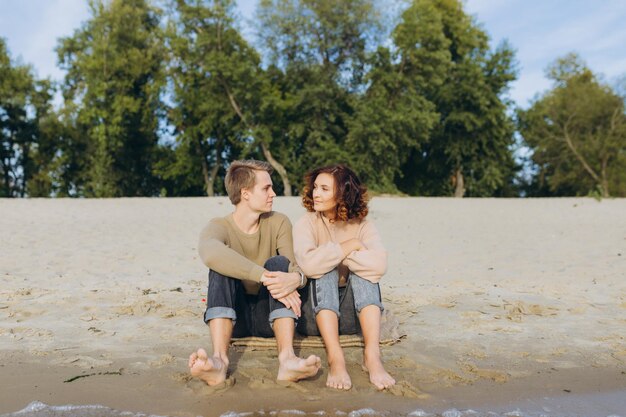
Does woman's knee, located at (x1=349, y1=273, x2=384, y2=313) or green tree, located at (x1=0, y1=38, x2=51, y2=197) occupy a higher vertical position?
green tree, located at (x1=0, y1=38, x2=51, y2=197)

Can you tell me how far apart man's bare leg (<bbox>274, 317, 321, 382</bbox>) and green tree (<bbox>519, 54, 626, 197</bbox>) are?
3239 cm

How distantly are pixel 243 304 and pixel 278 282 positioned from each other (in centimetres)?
56

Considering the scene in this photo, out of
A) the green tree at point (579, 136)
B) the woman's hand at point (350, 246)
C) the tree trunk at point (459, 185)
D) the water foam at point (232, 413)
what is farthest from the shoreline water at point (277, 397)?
the green tree at point (579, 136)

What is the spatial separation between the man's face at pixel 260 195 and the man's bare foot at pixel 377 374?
1.12 m

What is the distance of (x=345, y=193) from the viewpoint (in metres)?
3.82

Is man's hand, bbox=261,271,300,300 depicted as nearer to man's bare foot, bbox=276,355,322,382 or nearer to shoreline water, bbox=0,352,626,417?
man's bare foot, bbox=276,355,322,382

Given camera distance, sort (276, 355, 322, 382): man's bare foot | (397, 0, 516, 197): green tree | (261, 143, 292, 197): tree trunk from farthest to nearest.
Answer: (397, 0, 516, 197): green tree → (261, 143, 292, 197): tree trunk → (276, 355, 322, 382): man's bare foot

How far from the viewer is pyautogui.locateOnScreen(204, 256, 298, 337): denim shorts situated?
11.6 ft

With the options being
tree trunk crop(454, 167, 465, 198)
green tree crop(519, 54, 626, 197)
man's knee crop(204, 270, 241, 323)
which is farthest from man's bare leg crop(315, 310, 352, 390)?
green tree crop(519, 54, 626, 197)

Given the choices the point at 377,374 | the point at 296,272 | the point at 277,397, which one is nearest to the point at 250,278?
the point at 296,272

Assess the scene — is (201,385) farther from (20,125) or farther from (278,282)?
(20,125)

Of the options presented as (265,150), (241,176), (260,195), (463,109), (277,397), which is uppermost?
(463,109)

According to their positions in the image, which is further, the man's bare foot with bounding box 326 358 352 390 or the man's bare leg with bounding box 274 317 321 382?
the man's bare foot with bounding box 326 358 352 390

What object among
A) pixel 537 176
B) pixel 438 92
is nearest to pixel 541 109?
pixel 537 176
